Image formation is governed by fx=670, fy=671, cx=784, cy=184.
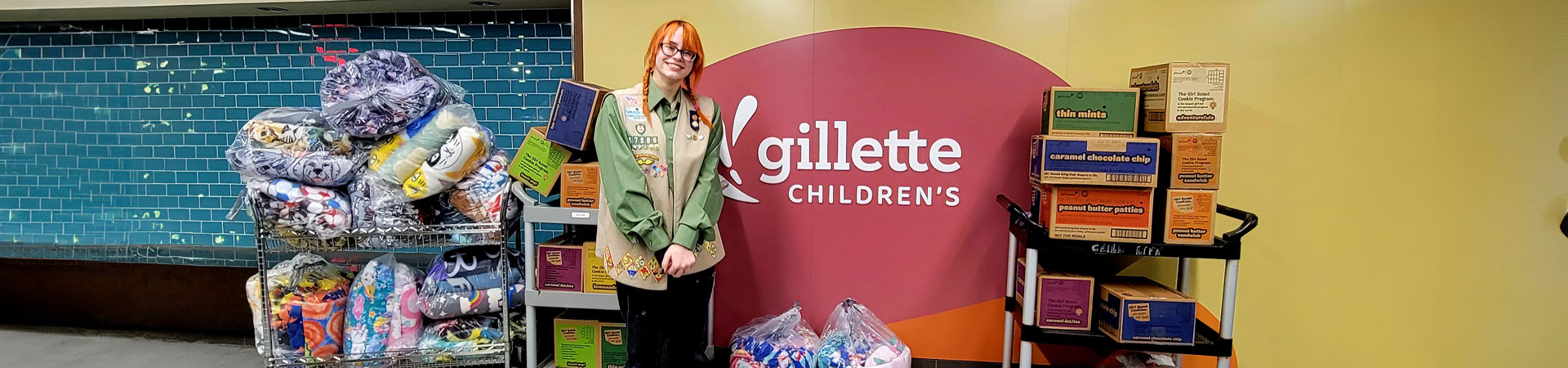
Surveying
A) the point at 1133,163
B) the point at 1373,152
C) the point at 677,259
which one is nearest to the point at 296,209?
the point at 677,259

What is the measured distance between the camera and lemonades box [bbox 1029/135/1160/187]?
223cm

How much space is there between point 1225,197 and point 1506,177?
3.46 feet

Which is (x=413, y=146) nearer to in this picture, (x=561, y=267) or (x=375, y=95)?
(x=375, y=95)

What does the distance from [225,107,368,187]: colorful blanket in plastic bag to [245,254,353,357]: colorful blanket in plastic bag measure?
479 mm

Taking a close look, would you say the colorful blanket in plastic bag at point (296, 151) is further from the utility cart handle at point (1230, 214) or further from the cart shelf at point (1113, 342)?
the cart shelf at point (1113, 342)

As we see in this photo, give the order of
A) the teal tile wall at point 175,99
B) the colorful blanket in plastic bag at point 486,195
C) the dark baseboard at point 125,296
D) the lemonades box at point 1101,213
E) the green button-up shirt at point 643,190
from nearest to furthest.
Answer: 1. the green button-up shirt at point 643,190
2. the lemonades box at point 1101,213
3. the colorful blanket in plastic bag at point 486,195
4. the teal tile wall at point 175,99
5. the dark baseboard at point 125,296

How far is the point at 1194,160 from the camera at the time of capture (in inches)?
87.7

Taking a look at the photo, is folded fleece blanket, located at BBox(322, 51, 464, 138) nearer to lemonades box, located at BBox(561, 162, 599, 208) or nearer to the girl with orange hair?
lemonades box, located at BBox(561, 162, 599, 208)

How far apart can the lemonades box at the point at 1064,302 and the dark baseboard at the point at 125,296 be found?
411 cm

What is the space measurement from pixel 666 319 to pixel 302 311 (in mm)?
1725

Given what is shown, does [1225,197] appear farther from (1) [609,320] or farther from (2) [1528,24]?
(1) [609,320]

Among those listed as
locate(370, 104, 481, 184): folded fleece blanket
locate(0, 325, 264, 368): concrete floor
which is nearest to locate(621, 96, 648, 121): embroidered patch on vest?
locate(370, 104, 481, 184): folded fleece blanket

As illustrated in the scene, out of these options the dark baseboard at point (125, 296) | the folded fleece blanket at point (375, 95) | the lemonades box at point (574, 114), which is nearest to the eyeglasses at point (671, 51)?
the lemonades box at point (574, 114)

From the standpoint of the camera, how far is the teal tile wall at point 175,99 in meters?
3.54
